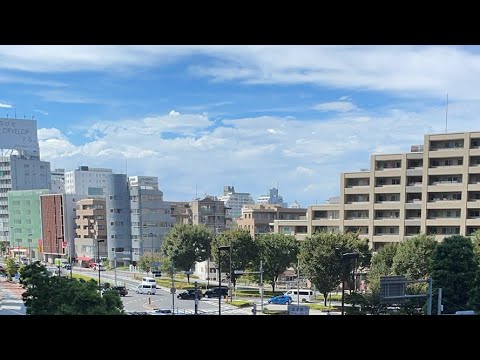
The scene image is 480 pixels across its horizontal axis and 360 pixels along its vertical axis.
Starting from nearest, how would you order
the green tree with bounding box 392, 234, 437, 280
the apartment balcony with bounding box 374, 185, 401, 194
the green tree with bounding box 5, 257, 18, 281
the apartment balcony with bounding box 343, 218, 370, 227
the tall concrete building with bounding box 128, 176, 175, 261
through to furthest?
the green tree with bounding box 392, 234, 437, 280, the green tree with bounding box 5, 257, 18, 281, the apartment balcony with bounding box 374, 185, 401, 194, the apartment balcony with bounding box 343, 218, 370, 227, the tall concrete building with bounding box 128, 176, 175, 261

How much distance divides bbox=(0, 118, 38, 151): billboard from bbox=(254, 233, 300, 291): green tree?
745 centimetres

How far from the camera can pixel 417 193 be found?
13984 mm

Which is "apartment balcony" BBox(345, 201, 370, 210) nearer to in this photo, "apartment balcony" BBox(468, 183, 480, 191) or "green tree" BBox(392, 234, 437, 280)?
"apartment balcony" BBox(468, 183, 480, 191)

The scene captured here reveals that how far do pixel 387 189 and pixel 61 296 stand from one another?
11965 mm

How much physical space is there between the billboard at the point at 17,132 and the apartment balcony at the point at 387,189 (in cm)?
1124

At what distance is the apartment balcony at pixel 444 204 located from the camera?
13.2m

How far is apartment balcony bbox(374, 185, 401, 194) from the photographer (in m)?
14.2

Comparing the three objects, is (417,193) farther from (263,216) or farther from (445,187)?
(263,216)

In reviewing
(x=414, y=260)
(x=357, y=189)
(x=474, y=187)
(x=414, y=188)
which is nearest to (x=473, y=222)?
(x=474, y=187)

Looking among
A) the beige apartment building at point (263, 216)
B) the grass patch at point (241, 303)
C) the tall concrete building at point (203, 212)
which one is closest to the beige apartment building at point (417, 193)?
the beige apartment building at point (263, 216)

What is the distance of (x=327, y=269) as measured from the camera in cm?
1084

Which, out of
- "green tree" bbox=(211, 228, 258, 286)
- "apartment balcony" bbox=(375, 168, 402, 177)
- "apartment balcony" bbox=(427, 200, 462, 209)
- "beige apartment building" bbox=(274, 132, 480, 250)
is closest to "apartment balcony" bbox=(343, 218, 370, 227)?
"beige apartment building" bbox=(274, 132, 480, 250)
